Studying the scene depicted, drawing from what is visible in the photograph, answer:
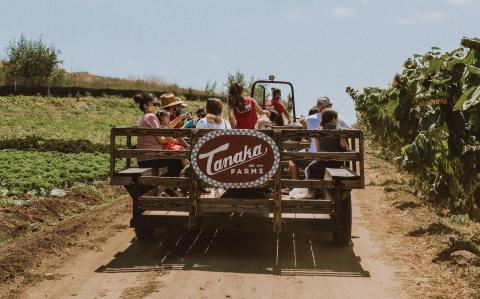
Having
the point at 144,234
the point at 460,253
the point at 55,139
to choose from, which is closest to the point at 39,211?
the point at 144,234

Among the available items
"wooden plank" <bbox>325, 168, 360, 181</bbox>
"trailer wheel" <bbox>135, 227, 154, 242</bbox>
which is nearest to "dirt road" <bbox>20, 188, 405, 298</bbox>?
"trailer wheel" <bbox>135, 227, 154, 242</bbox>

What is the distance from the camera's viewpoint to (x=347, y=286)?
21.7ft

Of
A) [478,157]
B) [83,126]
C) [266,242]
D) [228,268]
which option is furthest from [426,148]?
[83,126]

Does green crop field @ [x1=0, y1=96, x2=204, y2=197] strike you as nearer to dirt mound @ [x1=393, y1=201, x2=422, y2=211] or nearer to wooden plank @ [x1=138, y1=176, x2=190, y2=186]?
wooden plank @ [x1=138, y1=176, x2=190, y2=186]

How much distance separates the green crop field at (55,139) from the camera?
15.3m

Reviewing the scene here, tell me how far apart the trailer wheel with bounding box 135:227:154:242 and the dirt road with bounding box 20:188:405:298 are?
0.38 feet

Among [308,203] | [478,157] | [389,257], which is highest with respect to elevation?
[478,157]

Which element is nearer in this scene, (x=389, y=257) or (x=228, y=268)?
(x=228, y=268)

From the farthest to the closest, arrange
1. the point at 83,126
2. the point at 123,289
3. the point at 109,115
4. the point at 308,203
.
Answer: the point at 109,115
the point at 83,126
the point at 308,203
the point at 123,289

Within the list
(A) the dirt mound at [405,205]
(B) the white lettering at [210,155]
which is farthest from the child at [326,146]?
(A) the dirt mound at [405,205]

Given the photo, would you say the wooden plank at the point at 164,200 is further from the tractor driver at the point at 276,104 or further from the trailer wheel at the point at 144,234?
the tractor driver at the point at 276,104

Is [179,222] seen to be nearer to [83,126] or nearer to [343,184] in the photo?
[343,184]

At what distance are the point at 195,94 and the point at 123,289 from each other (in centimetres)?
6187

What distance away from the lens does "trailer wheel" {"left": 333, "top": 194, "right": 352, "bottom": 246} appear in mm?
8281
